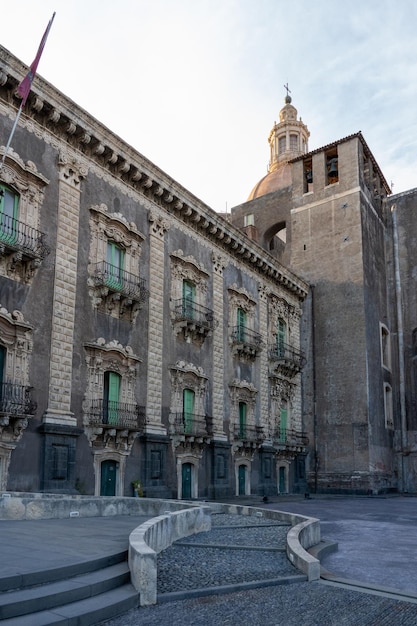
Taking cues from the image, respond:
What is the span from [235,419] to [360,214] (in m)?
16.6

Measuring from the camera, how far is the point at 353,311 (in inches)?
1431

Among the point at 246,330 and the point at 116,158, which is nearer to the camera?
the point at 116,158

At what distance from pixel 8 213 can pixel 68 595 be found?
14.4 meters

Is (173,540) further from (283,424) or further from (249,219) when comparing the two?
(249,219)

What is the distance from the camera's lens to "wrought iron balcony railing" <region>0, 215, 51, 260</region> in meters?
17.6

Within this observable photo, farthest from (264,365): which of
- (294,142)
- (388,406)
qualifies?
(294,142)

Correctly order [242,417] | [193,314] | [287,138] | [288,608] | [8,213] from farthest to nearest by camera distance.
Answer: [287,138], [242,417], [193,314], [8,213], [288,608]

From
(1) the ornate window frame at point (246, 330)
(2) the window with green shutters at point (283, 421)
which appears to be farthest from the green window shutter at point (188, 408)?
(2) the window with green shutters at point (283, 421)

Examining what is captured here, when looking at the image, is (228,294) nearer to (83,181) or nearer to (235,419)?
(235,419)

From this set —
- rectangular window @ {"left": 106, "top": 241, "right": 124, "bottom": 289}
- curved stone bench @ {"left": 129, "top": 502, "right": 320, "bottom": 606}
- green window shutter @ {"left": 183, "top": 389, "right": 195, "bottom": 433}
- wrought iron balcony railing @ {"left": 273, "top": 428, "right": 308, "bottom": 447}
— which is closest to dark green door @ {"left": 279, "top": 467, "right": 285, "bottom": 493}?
wrought iron balcony railing @ {"left": 273, "top": 428, "right": 308, "bottom": 447}

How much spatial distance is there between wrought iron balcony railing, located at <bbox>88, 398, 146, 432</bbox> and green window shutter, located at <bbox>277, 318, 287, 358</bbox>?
44.5 ft

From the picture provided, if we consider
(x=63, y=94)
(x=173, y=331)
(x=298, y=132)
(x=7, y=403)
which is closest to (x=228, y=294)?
(x=173, y=331)

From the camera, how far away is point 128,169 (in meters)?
23.2

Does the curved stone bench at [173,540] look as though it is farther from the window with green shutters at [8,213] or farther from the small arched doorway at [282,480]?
the small arched doorway at [282,480]
